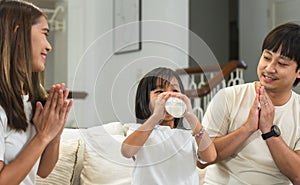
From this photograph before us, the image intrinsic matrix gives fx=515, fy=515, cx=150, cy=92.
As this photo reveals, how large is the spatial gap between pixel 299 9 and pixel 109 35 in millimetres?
3752

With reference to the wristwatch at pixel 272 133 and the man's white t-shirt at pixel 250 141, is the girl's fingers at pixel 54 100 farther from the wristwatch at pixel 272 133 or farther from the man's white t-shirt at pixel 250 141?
the wristwatch at pixel 272 133

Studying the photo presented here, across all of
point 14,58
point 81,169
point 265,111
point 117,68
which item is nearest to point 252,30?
point 81,169

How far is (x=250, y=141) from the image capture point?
190cm

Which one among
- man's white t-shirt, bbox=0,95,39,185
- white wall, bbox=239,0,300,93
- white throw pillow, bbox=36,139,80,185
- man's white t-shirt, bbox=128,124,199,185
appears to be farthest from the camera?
white wall, bbox=239,0,300,93

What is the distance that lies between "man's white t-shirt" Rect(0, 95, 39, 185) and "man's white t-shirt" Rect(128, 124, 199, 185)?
29 cm

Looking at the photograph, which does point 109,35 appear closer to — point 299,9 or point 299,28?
point 299,28

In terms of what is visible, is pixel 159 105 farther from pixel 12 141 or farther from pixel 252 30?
pixel 252 30

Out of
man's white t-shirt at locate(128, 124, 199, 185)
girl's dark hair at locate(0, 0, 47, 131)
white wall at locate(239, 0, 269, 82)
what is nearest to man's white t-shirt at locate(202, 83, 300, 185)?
man's white t-shirt at locate(128, 124, 199, 185)

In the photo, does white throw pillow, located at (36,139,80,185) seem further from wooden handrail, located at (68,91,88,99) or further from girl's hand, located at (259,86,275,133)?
girl's hand, located at (259,86,275,133)

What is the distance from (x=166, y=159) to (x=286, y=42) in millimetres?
641

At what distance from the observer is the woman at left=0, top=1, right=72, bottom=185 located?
4.53ft

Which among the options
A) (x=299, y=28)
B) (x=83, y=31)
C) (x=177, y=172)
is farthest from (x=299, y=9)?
(x=177, y=172)

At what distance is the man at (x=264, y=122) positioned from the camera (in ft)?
5.96

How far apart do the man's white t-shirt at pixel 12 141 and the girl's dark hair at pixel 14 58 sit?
0.02 m
